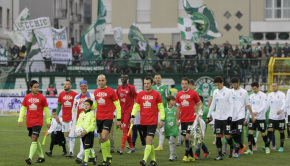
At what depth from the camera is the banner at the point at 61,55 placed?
33.9m

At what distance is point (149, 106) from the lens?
14039 millimetres

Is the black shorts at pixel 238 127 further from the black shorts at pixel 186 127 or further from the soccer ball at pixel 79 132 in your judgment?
the soccer ball at pixel 79 132

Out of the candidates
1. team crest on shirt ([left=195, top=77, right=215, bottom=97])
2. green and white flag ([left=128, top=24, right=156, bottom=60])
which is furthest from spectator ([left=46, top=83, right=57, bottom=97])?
team crest on shirt ([left=195, top=77, right=215, bottom=97])

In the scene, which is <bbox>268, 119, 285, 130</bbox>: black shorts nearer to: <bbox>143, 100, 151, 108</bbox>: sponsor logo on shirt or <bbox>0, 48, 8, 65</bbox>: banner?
A: <bbox>143, 100, 151, 108</bbox>: sponsor logo on shirt

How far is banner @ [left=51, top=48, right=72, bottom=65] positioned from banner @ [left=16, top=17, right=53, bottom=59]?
3.00 feet

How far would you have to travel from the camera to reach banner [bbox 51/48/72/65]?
33.9 meters

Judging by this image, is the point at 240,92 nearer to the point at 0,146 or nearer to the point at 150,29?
the point at 0,146

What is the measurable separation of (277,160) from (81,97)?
5.29 meters

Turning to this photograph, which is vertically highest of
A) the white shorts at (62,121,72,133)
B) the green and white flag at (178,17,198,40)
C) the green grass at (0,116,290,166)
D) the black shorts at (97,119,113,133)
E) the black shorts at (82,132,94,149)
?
the green and white flag at (178,17,198,40)

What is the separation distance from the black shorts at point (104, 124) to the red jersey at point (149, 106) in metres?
0.81

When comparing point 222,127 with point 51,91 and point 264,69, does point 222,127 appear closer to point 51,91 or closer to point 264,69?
point 264,69

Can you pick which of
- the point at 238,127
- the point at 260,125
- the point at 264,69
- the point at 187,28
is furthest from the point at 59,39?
the point at 238,127

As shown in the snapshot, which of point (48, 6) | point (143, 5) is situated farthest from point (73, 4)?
point (143, 5)

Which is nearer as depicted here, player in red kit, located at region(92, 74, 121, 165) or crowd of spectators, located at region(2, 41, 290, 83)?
player in red kit, located at region(92, 74, 121, 165)
